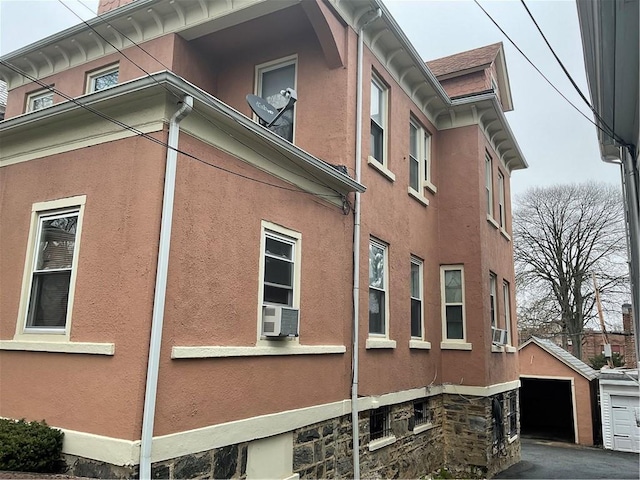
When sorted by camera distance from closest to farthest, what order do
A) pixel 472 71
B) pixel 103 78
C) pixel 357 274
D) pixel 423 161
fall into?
pixel 357 274, pixel 103 78, pixel 423 161, pixel 472 71

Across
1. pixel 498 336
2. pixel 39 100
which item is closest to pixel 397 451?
pixel 498 336

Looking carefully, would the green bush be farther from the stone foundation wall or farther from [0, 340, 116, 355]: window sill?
[0, 340, 116, 355]: window sill

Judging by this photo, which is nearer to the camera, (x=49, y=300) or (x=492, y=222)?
(x=49, y=300)

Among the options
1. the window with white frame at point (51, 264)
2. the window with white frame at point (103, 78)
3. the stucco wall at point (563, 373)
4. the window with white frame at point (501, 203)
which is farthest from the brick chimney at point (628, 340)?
the window with white frame at point (51, 264)

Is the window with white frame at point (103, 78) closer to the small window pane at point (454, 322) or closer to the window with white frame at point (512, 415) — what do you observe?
the small window pane at point (454, 322)

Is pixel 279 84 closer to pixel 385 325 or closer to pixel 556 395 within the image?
pixel 385 325

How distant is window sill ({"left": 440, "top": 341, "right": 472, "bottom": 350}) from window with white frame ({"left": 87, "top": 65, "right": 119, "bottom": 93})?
336 inches

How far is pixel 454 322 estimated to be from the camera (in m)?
11.5

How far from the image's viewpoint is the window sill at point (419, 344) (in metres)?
9.90

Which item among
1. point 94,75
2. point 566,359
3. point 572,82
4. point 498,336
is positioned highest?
point 94,75

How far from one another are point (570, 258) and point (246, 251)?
34.9m

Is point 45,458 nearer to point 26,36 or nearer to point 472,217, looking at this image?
point 26,36

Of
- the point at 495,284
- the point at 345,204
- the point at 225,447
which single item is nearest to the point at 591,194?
the point at 495,284

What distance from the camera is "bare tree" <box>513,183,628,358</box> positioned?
3503cm
